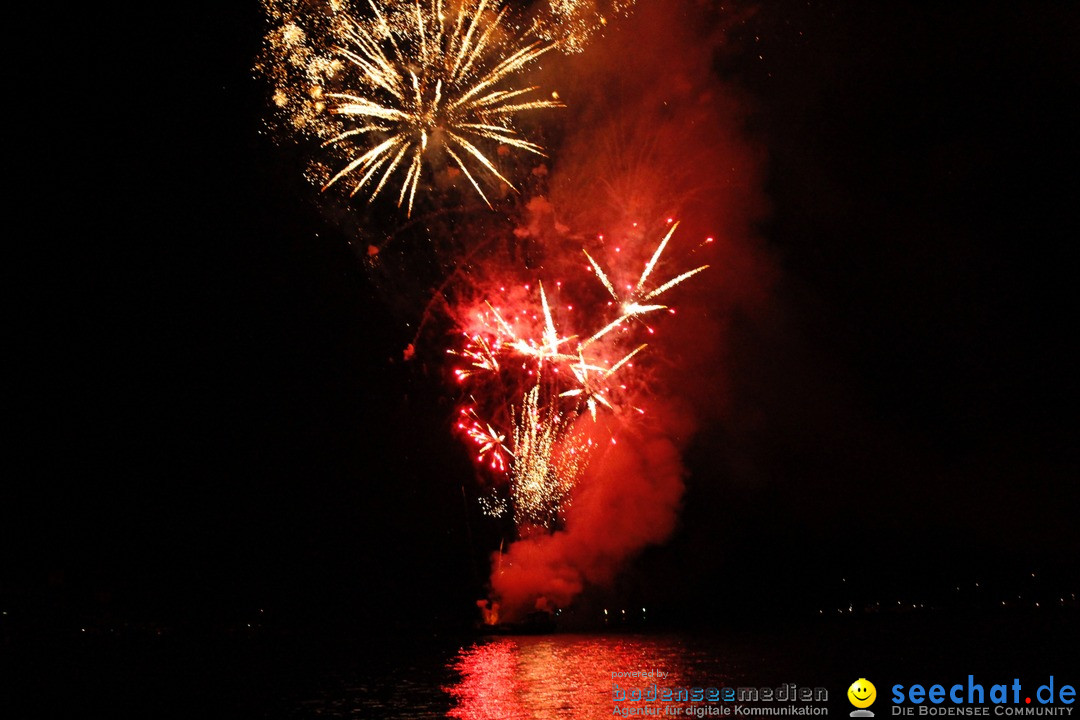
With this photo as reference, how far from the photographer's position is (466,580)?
41000 millimetres

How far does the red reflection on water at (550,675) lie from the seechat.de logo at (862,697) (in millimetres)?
3402

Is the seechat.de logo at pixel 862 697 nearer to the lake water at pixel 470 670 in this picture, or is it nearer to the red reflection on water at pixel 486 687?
the lake water at pixel 470 670

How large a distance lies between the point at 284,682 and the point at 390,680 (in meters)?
2.43

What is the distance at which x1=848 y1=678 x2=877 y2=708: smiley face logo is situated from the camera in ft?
45.6

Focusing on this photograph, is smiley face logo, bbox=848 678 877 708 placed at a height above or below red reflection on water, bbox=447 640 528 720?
above

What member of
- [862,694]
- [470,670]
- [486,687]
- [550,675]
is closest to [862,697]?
[862,694]

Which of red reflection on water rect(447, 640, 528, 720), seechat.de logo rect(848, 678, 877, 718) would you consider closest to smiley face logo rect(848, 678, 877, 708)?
seechat.de logo rect(848, 678, 877, 718)

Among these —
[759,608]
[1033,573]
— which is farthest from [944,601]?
[759,608]

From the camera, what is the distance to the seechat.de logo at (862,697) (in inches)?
515

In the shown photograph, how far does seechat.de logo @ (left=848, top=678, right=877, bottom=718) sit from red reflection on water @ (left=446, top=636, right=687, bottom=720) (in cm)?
340

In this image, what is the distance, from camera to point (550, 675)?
19.0m

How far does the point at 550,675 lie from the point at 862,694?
7.30 m

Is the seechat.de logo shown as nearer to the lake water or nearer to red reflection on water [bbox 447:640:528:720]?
the lake water

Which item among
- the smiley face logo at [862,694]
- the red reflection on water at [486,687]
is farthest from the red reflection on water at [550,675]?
the smiley face logo at [862,694]
